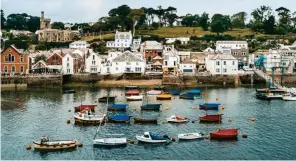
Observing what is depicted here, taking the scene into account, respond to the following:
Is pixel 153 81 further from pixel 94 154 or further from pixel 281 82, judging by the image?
pixel 94 154

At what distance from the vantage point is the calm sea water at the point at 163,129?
144ft

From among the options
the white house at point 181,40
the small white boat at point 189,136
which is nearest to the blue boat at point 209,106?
the small white boat at point 189,136

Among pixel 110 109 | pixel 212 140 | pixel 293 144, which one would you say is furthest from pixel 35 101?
pixel 293 144

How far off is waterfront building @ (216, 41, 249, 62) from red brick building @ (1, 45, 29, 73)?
55455 mm

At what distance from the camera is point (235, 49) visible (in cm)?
13088

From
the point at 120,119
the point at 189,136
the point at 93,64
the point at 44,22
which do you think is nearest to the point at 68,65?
the point at 93,64

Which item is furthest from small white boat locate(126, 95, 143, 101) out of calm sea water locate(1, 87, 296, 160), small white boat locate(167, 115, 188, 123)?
small white boat locate(167, 115, 188, 123)

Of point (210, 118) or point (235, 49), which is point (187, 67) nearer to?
point (235, 49)

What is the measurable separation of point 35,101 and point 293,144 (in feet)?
158

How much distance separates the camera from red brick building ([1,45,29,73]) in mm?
105250

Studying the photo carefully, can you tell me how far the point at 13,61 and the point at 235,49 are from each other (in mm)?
63538

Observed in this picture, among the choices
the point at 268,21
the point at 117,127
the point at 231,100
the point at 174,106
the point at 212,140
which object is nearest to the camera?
the point at 212,140

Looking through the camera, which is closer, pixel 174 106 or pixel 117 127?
pixel 117 127

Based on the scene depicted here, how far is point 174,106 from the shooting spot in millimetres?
72000
